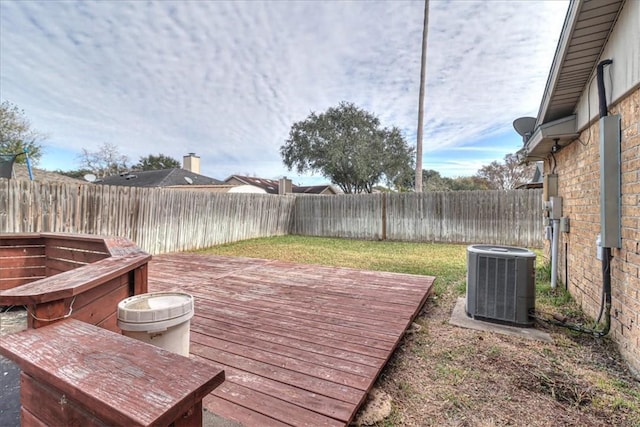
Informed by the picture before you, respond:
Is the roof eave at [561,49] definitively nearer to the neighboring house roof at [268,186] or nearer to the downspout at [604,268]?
the downspout at [604,268]

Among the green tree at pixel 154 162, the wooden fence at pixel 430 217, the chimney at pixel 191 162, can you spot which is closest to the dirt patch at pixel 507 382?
the wooden fence at pixel 430 217

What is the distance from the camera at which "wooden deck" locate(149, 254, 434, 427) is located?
5.11ft

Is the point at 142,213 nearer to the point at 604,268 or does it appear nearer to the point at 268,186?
the point at 604,268

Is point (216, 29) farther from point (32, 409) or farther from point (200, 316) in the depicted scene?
point (32, 409)

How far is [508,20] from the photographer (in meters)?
7.16

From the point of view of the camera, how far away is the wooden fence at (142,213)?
15.3 ft

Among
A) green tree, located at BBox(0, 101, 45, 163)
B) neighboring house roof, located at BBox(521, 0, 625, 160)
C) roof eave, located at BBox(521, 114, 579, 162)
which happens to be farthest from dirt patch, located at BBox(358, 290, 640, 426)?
green tree, located at BBox(0, 101, 45, 163)

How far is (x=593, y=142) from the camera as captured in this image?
112 inches

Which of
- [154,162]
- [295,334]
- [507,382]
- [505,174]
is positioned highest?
[154,162]

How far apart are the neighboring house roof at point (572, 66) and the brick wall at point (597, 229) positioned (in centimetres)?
28

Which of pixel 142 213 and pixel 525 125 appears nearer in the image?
pixel 525 125

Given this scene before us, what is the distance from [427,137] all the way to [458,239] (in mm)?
8593

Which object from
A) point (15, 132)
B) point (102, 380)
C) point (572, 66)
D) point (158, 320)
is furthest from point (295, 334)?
point (15, 132)

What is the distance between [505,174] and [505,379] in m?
23.7
